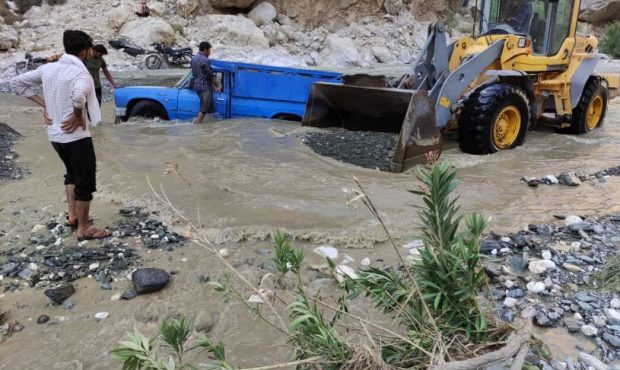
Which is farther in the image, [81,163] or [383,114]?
[383,114]

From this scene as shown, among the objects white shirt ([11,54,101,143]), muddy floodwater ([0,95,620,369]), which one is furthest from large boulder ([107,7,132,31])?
white shirt ([11,54,101,143])

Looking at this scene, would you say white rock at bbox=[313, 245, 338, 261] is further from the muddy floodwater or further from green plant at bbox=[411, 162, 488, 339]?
green plant at bbox=[411, 162, 488, 339]

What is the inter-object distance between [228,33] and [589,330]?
81.9ft

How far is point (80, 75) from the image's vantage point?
422cm

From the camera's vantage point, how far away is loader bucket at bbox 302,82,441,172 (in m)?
6.90

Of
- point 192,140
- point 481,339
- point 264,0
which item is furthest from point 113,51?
point 481,339

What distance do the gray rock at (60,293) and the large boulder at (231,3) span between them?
86.8 ft

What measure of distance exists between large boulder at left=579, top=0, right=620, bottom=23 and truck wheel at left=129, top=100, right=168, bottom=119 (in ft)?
114

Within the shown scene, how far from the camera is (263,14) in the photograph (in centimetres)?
2883

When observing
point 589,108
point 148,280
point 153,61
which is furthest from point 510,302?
point 153,61

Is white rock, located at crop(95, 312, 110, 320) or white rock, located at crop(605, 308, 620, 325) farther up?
white rock, located at crop(605, 308, 620, 325)

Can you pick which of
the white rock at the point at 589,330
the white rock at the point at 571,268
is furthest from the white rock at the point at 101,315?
the white rock at the point at 571,268

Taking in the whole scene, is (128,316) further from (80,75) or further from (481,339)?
(481,339)

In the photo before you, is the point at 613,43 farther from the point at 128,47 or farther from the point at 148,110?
the point at 148,110
